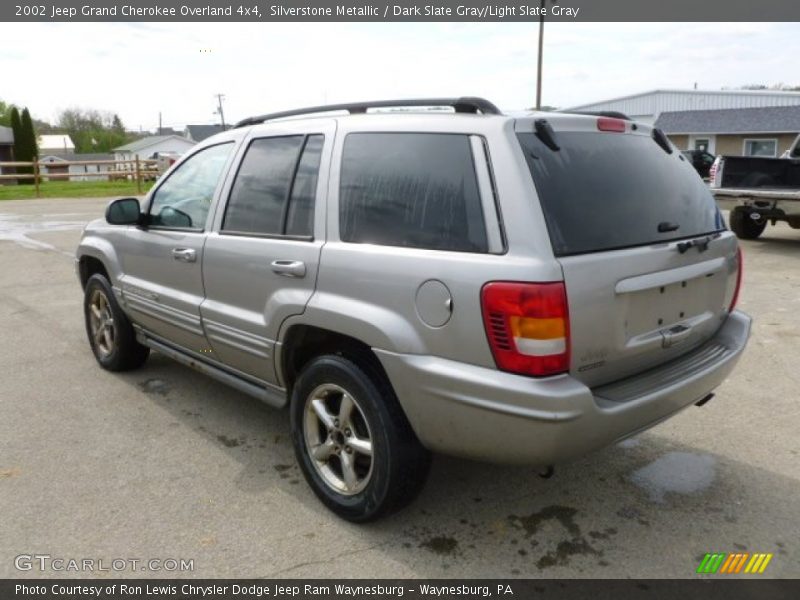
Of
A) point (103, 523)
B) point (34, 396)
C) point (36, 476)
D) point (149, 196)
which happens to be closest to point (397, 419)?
point (103, 523)

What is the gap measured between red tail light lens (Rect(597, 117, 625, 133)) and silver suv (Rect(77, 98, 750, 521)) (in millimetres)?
12

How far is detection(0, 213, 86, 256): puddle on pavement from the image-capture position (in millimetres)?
12016

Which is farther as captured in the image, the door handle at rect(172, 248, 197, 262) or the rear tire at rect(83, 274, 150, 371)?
the rear tire at rect(83, 274, 150, 371)

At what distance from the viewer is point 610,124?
3016 millimetres

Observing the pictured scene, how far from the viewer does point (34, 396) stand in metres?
4.61

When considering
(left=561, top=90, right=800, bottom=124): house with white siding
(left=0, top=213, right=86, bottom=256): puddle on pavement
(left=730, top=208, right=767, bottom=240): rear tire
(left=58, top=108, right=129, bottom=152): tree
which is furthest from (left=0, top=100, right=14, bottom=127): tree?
(left=730, top=208, right=767, bottom=240): rear tire

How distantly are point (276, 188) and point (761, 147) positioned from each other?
4075cm

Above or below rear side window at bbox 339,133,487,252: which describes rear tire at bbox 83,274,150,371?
below

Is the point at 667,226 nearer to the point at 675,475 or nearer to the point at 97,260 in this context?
the point at 675,475

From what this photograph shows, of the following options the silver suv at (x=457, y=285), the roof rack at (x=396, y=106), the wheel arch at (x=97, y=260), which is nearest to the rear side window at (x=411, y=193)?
the silver suv at (x=457, y=285)

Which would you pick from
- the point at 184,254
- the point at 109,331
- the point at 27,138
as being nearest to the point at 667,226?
the point at 184,254

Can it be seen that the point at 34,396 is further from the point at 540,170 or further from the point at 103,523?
the point at 540,170

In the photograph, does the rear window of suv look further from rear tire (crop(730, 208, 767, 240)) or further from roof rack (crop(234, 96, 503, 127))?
rear tire (crop(730, 208, 767, 240))
